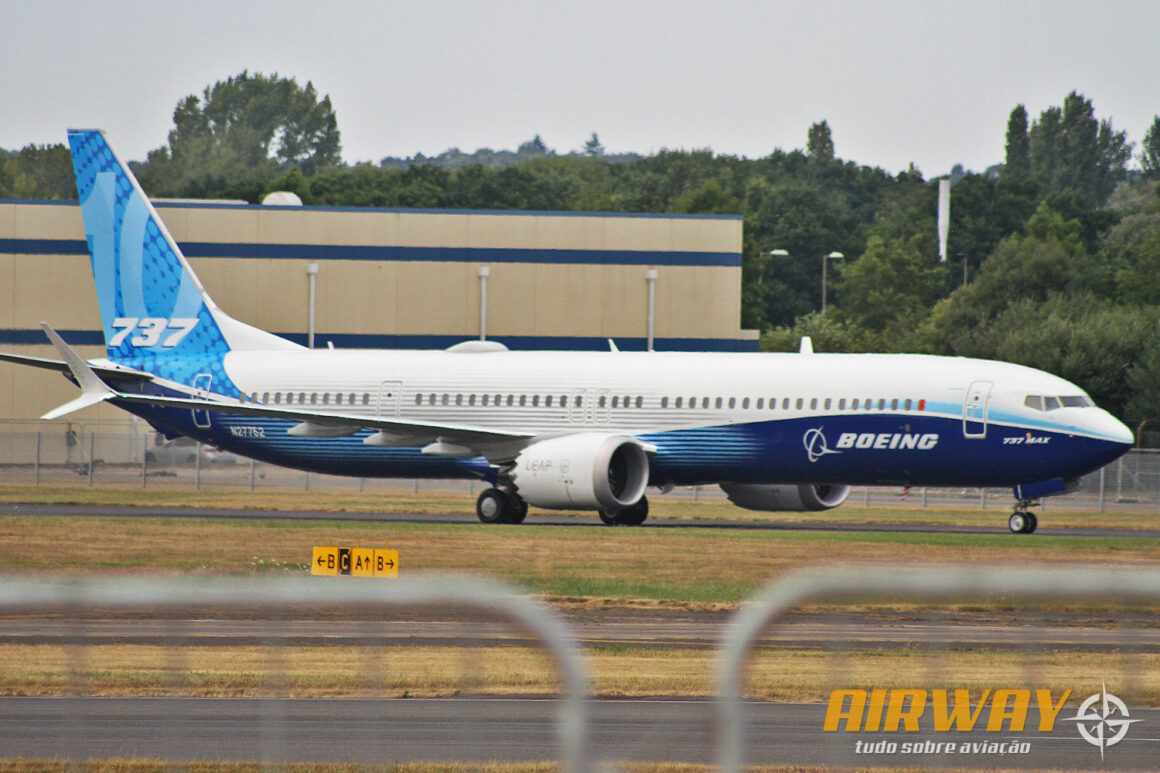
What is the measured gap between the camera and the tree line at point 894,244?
74375mm

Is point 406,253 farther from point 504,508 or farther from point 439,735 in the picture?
point 439,735

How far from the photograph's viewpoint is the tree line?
244 ft

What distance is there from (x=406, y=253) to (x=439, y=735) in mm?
61703

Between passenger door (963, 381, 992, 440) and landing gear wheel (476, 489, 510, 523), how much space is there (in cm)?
935

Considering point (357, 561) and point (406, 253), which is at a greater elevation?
point (406, 253)

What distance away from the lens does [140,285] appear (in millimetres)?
48469

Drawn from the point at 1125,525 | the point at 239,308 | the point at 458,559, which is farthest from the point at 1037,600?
the point at 239,308

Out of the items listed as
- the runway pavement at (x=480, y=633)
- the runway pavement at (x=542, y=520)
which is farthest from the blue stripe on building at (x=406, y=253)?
the runway pavement at (x=480, y=633)

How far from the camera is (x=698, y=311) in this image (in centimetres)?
7381

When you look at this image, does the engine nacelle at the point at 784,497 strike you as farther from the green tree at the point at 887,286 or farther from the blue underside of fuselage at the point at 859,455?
the green tree at the point at 887,286

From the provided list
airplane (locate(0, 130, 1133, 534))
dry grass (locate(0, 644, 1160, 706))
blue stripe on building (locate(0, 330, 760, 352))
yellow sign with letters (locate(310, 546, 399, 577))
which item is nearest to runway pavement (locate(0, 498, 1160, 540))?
airplane (locate(0, 130, 1133, 534))

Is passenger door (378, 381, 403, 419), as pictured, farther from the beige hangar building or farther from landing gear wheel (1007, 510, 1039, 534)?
the beige hangar building

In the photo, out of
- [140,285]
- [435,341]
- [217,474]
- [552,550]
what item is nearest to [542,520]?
[552,550]

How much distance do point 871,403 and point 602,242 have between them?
113 feet
